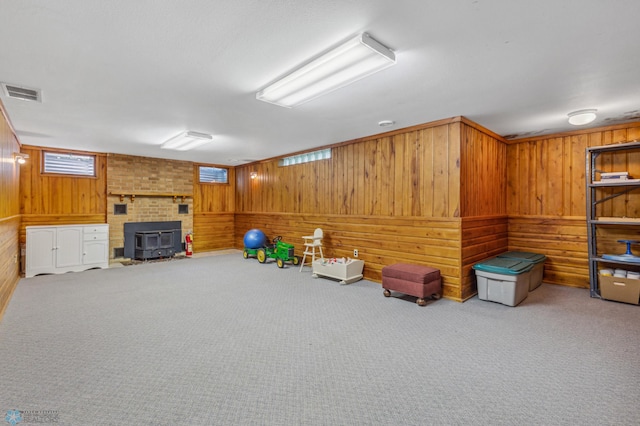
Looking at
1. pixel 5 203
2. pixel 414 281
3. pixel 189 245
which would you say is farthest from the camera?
pixel 189 245

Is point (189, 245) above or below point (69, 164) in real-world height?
below

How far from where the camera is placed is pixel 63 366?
8.02 ft

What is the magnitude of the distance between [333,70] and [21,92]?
11.4 feet

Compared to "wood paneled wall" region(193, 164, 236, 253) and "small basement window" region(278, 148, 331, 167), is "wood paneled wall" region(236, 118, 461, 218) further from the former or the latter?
"wood paneled wall" region(193, 164, 236, 253)

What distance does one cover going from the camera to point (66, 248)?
602cm

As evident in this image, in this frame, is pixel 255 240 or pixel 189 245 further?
pixel 189 245

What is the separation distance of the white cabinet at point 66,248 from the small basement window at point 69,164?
57.4 inches

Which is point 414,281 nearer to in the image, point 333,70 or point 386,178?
point 386,178

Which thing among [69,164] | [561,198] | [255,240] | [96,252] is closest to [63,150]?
[69,164]

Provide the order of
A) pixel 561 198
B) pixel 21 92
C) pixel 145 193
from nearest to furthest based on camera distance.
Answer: pixel 21 92, pixel 561 198, pixel 145 193

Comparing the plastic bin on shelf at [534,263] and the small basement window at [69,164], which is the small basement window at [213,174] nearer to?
the small basement window at [69,164]

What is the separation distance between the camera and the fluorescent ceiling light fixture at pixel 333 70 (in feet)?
7.50

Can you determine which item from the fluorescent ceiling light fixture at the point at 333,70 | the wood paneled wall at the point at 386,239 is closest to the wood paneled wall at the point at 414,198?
the wood paneled wall at the point at 386,239

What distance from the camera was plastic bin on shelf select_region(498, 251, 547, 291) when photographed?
458cm
